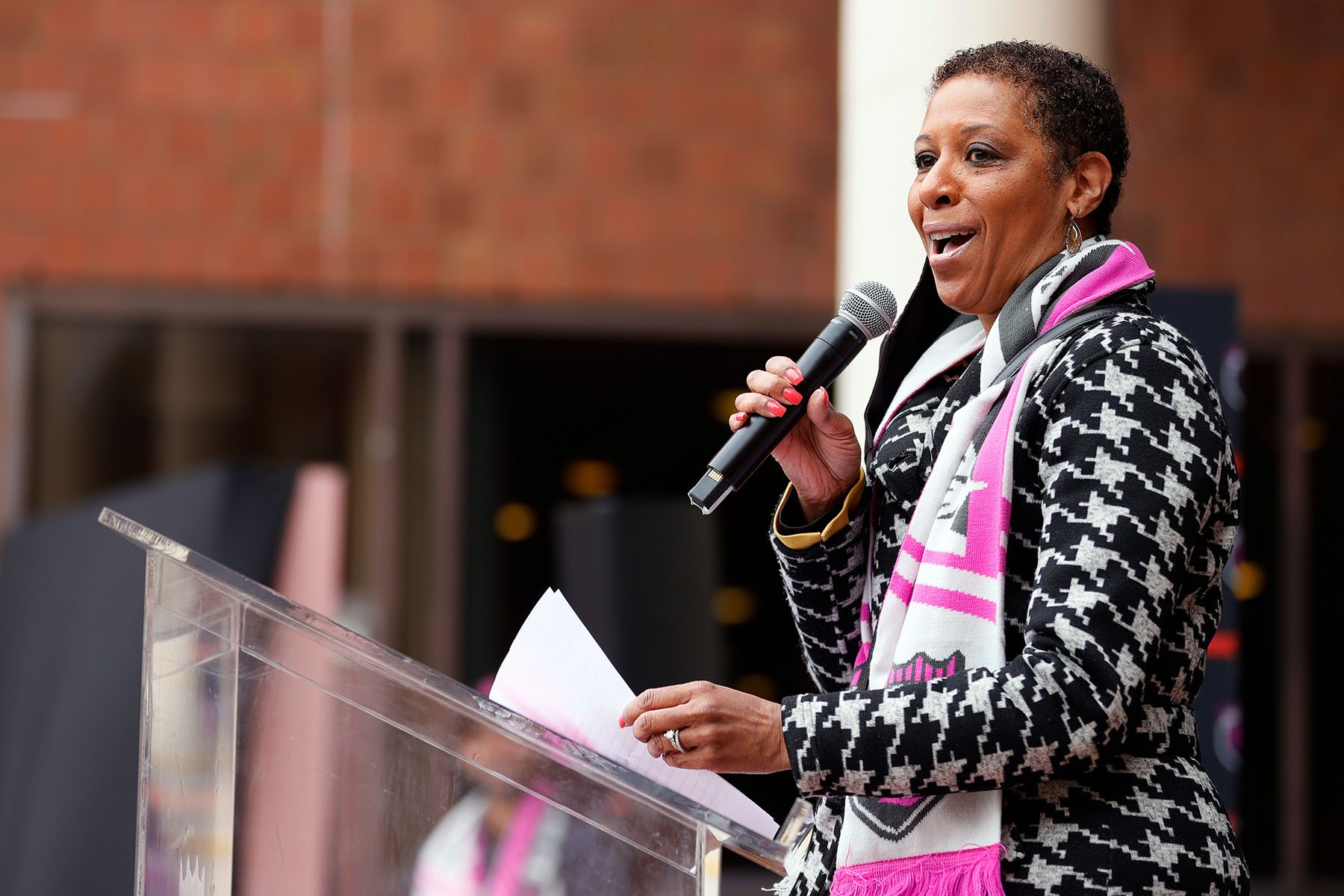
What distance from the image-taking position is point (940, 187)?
1826 millimetres

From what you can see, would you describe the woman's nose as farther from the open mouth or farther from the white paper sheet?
the white paper sheet

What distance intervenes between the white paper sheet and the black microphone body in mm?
212

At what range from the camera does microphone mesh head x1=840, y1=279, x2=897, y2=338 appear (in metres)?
2.04

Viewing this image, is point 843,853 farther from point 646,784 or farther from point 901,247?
point 901,247

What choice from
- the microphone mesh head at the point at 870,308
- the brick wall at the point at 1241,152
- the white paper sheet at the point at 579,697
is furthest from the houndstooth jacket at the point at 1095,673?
the brick wall at the point at 1241,152

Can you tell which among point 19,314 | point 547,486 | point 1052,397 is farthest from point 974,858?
point 19,314

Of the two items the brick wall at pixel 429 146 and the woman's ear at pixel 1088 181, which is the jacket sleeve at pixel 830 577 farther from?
the brick wall at pixel 429 146

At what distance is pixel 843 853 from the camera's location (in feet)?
5.50

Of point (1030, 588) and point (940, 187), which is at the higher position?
point (940, 187)

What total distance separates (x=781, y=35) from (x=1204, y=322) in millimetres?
3589

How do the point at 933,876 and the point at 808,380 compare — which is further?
the point at 808,380

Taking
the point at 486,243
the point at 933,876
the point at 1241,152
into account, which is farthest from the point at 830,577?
the point at 1241,152

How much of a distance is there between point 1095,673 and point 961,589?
6.7 inches

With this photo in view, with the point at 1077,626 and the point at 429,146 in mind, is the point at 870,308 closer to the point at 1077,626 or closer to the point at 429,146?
the point at 1077,626
